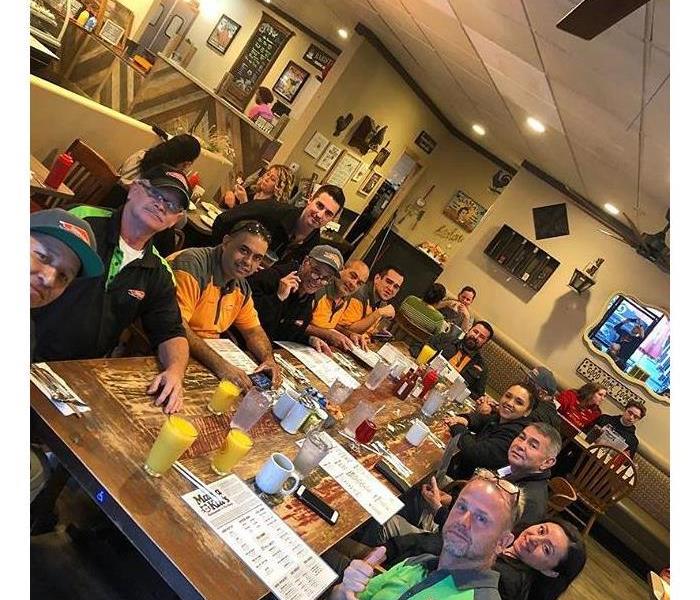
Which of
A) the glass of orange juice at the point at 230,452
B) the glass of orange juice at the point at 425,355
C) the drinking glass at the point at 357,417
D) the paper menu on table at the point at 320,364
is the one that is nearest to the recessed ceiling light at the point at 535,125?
the glass of orange juice at the point at 425,355

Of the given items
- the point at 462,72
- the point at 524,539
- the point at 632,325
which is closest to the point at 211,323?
the point at 524,539

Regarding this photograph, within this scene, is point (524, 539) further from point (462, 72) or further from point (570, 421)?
point (462, 72)

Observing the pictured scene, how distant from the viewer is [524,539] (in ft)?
8.02

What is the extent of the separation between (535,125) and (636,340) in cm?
347

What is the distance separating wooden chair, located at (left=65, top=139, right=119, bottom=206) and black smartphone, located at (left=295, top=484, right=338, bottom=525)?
300cm

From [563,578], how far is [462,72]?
17.8 feet

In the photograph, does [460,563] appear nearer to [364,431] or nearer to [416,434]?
[364,431]

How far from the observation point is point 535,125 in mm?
6379

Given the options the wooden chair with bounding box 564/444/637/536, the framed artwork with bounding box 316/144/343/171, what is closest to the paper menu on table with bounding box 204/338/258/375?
the wooden chair with bounding box 564/444/637/536

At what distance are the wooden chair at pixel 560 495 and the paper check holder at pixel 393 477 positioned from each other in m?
2.38

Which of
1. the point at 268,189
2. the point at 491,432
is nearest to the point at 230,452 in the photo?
the point at 491,432

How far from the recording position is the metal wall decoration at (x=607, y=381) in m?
7.98

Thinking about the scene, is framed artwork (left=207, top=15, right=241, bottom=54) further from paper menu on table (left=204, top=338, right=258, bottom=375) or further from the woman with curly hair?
paper menu on table (left=204, top=338, right=258, bottom=375)

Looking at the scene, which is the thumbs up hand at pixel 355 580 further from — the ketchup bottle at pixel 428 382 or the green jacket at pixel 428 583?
the ketchup bottle at pixel 428 382
